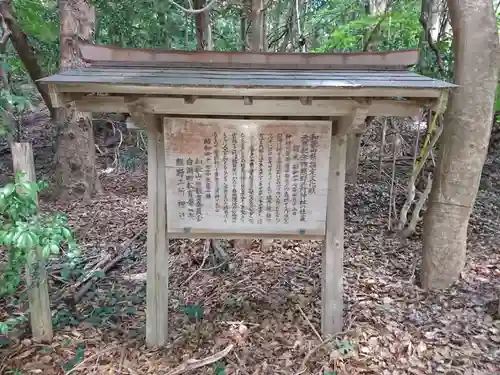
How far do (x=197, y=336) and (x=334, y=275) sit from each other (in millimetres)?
1335

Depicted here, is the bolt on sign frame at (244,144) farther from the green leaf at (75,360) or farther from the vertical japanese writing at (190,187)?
the green leaf at (75,360)

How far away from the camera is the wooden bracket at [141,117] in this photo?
9.59 feet

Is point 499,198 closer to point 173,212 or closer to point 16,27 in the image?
point 173,212

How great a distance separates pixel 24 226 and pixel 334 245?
7.56 ft

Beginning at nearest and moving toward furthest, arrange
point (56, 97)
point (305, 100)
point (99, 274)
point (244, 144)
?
point (56, 97) → point (305, 100) → point (244, 144) → point (99, 274)

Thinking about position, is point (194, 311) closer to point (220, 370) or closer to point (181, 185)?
point (220, 370)

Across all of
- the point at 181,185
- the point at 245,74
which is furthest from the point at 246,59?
the point at 181,185

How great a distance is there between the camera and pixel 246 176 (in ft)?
10.8

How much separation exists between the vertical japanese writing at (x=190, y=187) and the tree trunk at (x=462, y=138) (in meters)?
2.43

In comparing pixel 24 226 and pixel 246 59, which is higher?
pixel 246 59

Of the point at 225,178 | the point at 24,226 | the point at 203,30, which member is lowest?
the point at 24,226

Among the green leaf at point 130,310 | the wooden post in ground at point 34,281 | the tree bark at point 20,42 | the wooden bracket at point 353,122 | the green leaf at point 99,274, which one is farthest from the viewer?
the tree bark at point 20,42

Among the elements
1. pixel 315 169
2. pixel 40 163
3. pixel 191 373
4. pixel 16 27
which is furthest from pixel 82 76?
pixel 40 163

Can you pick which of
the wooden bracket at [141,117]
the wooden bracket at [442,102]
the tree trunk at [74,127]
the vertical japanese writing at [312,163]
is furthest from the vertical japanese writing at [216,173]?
the tree trunk at [74,127]
